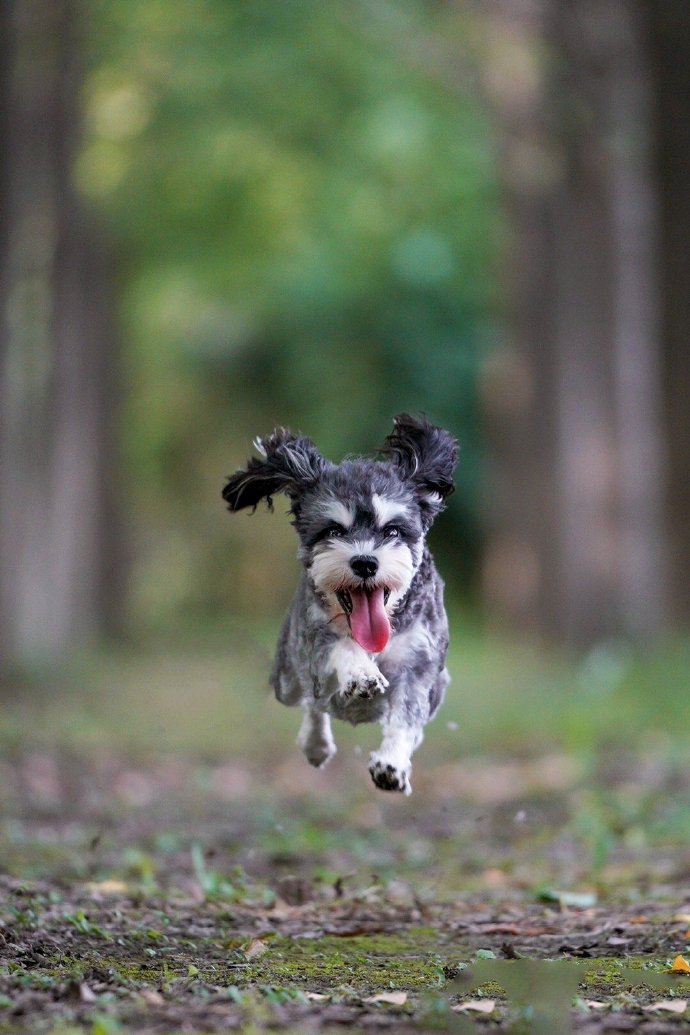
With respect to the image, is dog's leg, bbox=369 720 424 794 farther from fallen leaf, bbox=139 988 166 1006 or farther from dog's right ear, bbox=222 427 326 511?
fallen leaf, bbox=139 988 166 1006

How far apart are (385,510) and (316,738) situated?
4.00ft

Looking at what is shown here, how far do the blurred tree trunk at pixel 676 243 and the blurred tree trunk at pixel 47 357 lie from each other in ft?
26.3

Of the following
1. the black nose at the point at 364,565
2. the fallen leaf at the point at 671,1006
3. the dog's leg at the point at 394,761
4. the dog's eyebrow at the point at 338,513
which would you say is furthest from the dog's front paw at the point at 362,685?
the fallen leaf at the point at 671,1006

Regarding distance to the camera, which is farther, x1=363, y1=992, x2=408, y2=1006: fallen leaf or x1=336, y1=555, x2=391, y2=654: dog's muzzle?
x1=336, y1=555, x2=391, y2=654: dog's muzzle

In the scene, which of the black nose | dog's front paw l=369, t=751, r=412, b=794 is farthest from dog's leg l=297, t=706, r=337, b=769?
the black nose

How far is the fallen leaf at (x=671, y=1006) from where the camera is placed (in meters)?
5.54

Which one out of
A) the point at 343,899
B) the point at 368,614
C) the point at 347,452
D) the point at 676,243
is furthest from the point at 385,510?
the point at 676,243

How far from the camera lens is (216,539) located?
43875 mm

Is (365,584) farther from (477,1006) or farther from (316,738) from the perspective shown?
(477,1006)

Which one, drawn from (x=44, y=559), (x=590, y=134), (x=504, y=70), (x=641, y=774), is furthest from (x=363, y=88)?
(x=641, y=774)

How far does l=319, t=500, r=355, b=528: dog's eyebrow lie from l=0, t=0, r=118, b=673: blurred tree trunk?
1238 centimetres

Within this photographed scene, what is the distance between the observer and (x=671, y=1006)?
5570 mm

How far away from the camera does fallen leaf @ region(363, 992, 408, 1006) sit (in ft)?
18.2

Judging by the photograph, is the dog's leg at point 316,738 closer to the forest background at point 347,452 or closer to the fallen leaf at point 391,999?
the forest background at point 347,452
